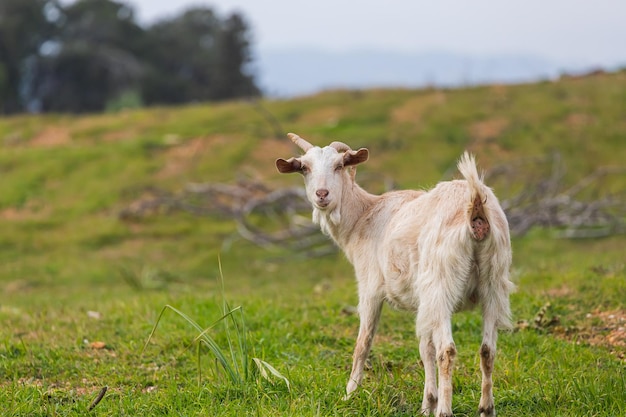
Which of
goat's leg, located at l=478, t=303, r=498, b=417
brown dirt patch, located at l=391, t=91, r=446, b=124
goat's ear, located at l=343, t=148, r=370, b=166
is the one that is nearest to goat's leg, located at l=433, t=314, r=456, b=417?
goat's leg, located at l=478, t=303, r=498, b=417

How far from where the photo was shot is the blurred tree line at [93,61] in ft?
149

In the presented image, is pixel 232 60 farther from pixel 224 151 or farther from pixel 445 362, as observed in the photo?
pixel 445 362

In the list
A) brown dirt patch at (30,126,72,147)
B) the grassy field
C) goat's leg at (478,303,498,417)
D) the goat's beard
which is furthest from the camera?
brown dirt patch at (30,126,72,147)

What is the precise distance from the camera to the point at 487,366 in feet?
17.8

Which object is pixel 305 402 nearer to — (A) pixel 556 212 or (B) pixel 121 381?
(B) pixel 121 381

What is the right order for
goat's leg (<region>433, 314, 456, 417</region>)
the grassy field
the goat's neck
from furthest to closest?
the goat's neck < the grassy field < goat's leg (<region>433, 314, 456, 417</region>)

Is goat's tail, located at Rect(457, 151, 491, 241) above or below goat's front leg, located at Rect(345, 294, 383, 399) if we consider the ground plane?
above

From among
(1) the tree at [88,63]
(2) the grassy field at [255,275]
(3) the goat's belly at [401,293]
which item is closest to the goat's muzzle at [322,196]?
(3) the goat's belly at [401,293]

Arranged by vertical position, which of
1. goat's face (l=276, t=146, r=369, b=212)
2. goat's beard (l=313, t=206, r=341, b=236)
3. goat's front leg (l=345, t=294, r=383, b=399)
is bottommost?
goat's front leg (l=345, t=294, r=383, b=399)

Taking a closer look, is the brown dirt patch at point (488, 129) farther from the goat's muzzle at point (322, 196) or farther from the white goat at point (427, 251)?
the goat's muzzle at point (322, 196)

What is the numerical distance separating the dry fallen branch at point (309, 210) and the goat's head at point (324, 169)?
344 inches

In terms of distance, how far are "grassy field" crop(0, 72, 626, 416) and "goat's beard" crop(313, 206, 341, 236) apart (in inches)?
37.9

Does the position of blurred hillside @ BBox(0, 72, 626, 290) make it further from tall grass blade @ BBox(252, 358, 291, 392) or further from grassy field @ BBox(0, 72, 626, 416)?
tall grass blade @ BBox(252, 358, 291, 392)

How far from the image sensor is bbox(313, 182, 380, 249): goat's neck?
267 inches
